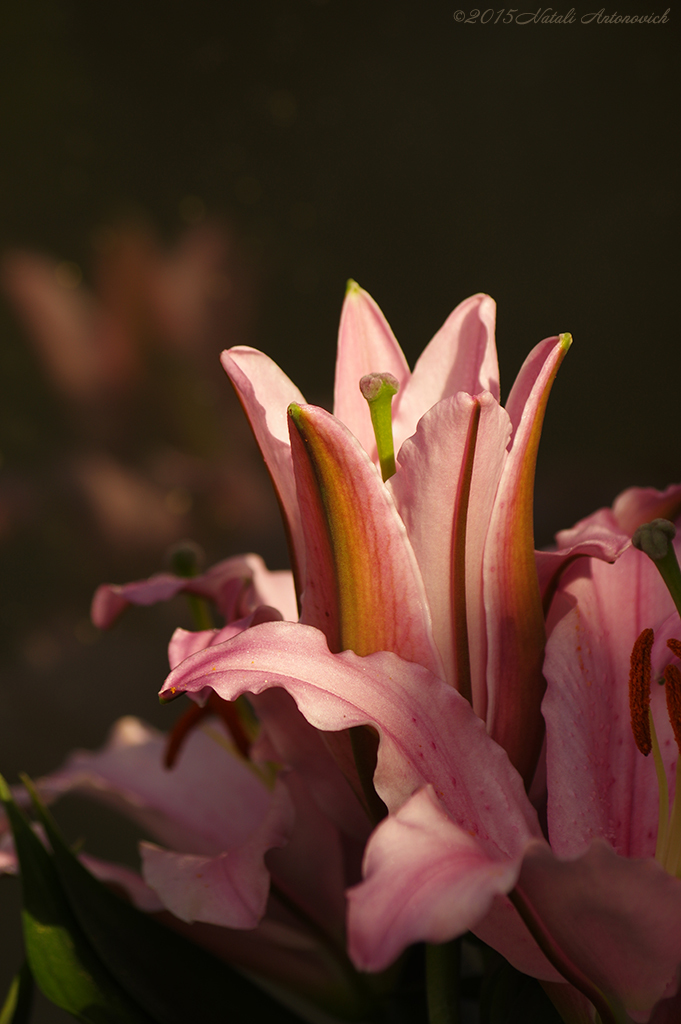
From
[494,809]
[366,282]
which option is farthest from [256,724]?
[366,282]

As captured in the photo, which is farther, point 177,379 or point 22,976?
point 177,379

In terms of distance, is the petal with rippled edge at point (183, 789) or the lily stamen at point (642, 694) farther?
the petal with rippled edge at point (183, 789)

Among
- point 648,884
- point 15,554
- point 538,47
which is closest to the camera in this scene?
point 648,884

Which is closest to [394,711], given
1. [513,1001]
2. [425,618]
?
[425,618]

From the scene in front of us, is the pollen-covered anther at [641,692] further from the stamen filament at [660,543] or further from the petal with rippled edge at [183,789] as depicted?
the petal with rippled edge at [183,789]

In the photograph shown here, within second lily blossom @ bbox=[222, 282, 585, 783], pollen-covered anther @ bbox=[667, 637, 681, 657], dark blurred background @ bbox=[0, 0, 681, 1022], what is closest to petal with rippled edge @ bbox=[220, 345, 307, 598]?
second lily blossom @ bbox=[222, 282, 585, 783]

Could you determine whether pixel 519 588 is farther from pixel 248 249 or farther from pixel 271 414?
pixel 248 249

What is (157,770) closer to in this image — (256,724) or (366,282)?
(256,724)

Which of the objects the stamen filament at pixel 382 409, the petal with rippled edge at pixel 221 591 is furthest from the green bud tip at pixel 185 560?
the stamen filament at pixel 382 409
